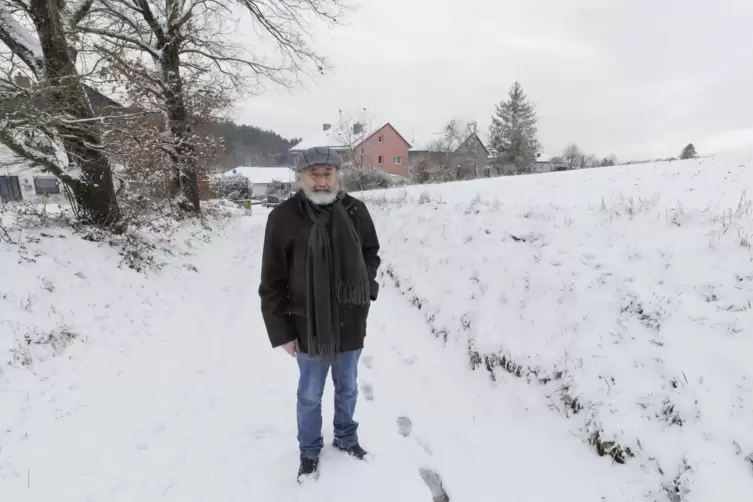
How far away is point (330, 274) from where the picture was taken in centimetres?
245

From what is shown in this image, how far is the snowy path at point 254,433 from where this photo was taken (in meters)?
2.62

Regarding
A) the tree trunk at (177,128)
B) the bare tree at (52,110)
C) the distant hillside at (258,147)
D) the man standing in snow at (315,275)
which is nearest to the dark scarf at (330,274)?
the man standing in snow at (315,275)

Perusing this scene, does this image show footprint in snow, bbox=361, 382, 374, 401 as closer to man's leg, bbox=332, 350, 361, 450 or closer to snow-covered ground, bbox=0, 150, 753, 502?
snow-covered ground, bbox=0, 150, 753, 502

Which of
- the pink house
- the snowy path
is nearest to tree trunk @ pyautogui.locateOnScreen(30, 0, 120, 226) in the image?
the snowy path

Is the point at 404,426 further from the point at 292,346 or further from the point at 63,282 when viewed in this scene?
the point at 63,282

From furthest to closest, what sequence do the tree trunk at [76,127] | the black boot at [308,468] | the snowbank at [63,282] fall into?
the tree trunk at [76,127] → the snowbank at [63,282] → the black boot at [308,468]

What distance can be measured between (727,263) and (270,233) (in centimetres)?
392

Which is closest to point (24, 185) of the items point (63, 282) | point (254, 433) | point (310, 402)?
point (63, 282)

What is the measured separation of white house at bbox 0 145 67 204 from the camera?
6281 mm

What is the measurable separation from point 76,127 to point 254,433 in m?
5.87

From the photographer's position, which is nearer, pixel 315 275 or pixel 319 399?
pixel 315 275

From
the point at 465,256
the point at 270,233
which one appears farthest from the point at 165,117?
the point at 270,233

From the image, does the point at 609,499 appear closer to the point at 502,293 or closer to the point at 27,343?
the point at 502,293

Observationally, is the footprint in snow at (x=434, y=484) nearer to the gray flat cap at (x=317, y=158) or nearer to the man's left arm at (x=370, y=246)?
the man's left arm at (x=370, y=246)
